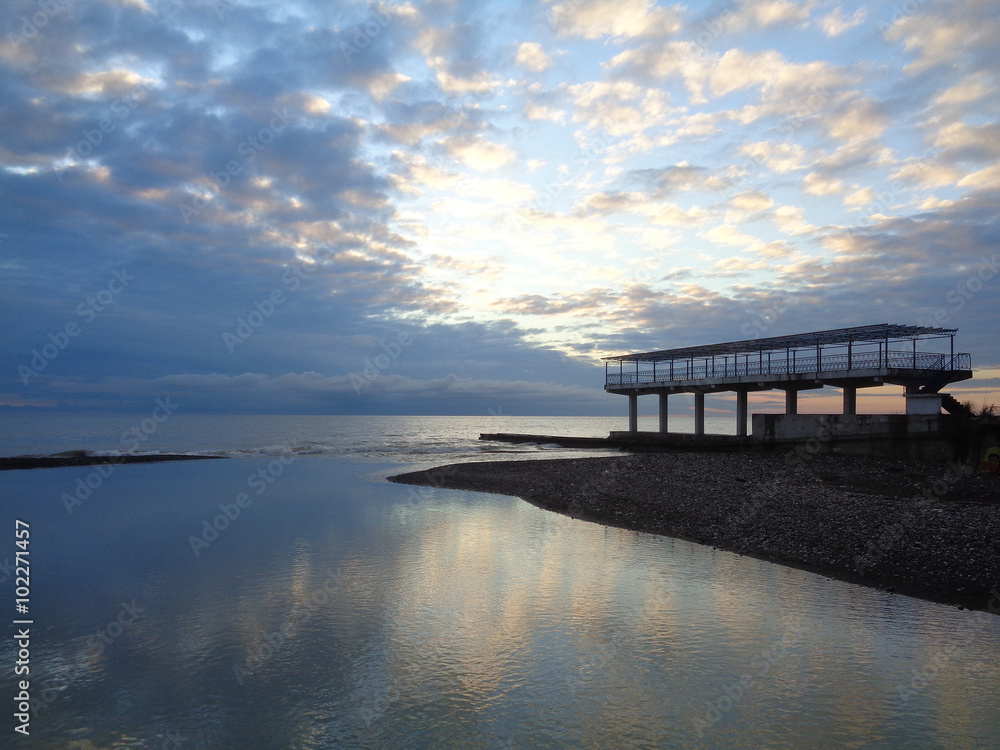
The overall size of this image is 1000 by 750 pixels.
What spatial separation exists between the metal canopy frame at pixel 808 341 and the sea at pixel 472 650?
28.9 meters

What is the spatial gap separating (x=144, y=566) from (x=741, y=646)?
51.7 feet

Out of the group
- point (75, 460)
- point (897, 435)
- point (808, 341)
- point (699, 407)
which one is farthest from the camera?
point (699, 407)

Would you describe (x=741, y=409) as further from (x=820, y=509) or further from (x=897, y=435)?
(x=820, y=509)

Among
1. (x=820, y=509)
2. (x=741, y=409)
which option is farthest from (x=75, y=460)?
(x=741, y=409)

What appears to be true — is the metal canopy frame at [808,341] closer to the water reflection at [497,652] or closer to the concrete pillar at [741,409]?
the concrete pillar at [741,409]

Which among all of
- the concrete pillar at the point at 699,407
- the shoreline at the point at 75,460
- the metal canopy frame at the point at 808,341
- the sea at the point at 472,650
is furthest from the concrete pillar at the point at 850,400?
the shoreline at the point at 75,460

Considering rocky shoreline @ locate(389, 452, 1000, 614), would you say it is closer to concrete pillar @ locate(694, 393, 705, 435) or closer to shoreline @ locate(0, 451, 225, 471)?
concrete pillar @ locate(694, 393, 705, 435)

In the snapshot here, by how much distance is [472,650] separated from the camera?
10.6m

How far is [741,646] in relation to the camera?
34.8ft

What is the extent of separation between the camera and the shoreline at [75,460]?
49.2 m

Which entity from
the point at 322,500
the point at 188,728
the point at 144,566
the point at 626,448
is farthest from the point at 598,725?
the point at 626,448

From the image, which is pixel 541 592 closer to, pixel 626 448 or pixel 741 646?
pixel 741 646

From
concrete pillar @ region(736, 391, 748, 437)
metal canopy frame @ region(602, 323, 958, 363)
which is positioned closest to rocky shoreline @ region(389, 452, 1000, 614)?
metal canopy frame @ region(602, 323, 958, 363)

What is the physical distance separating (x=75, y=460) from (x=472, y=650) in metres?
55.9
